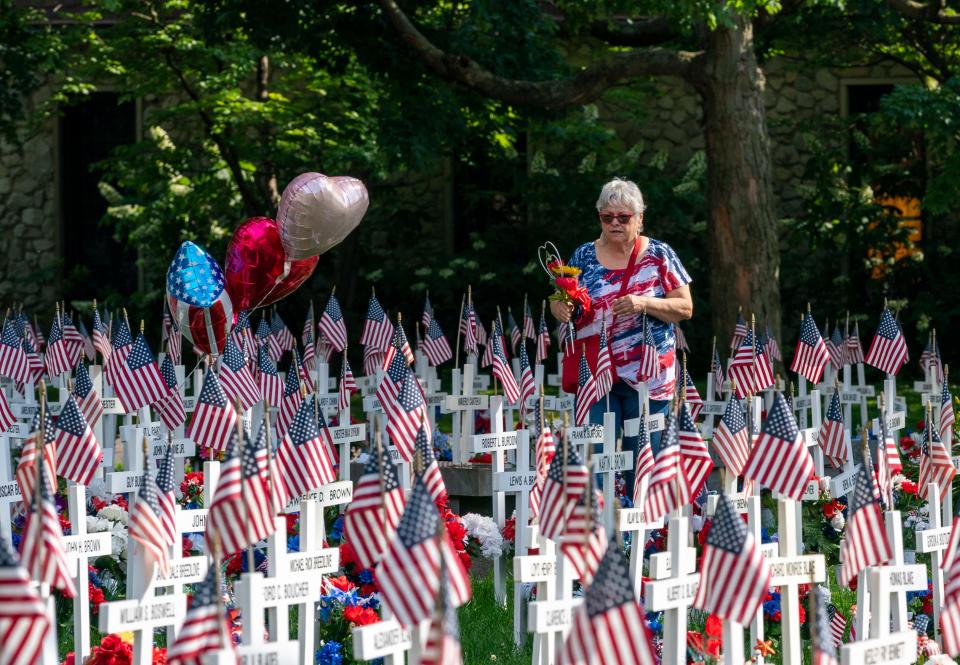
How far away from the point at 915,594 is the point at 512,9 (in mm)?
6860

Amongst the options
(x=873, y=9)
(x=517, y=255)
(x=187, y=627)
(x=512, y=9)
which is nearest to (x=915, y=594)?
(x=187, y=627)

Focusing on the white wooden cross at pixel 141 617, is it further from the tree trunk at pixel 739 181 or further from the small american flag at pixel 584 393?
the tree trunk at pixel 739 181

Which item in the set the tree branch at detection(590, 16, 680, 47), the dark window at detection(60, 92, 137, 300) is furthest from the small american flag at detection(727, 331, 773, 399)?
the dark window at detection(60, 92, 137, 300)

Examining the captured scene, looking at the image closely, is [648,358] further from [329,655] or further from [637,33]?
[637,33]

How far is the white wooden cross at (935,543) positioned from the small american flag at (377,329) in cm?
548

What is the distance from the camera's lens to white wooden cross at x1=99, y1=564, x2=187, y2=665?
13.6 feet

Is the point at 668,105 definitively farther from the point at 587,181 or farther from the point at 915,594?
the point at 915,594

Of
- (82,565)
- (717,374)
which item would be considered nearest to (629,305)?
(82,565)

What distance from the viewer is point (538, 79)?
12.7 metres

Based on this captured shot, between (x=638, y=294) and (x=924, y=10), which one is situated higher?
(x=924, y=10)

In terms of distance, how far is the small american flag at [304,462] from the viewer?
210 inches

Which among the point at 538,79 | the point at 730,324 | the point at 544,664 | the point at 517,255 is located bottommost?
the point at 544,664

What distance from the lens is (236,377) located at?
8.01 meters

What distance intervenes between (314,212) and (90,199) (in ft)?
33.8
